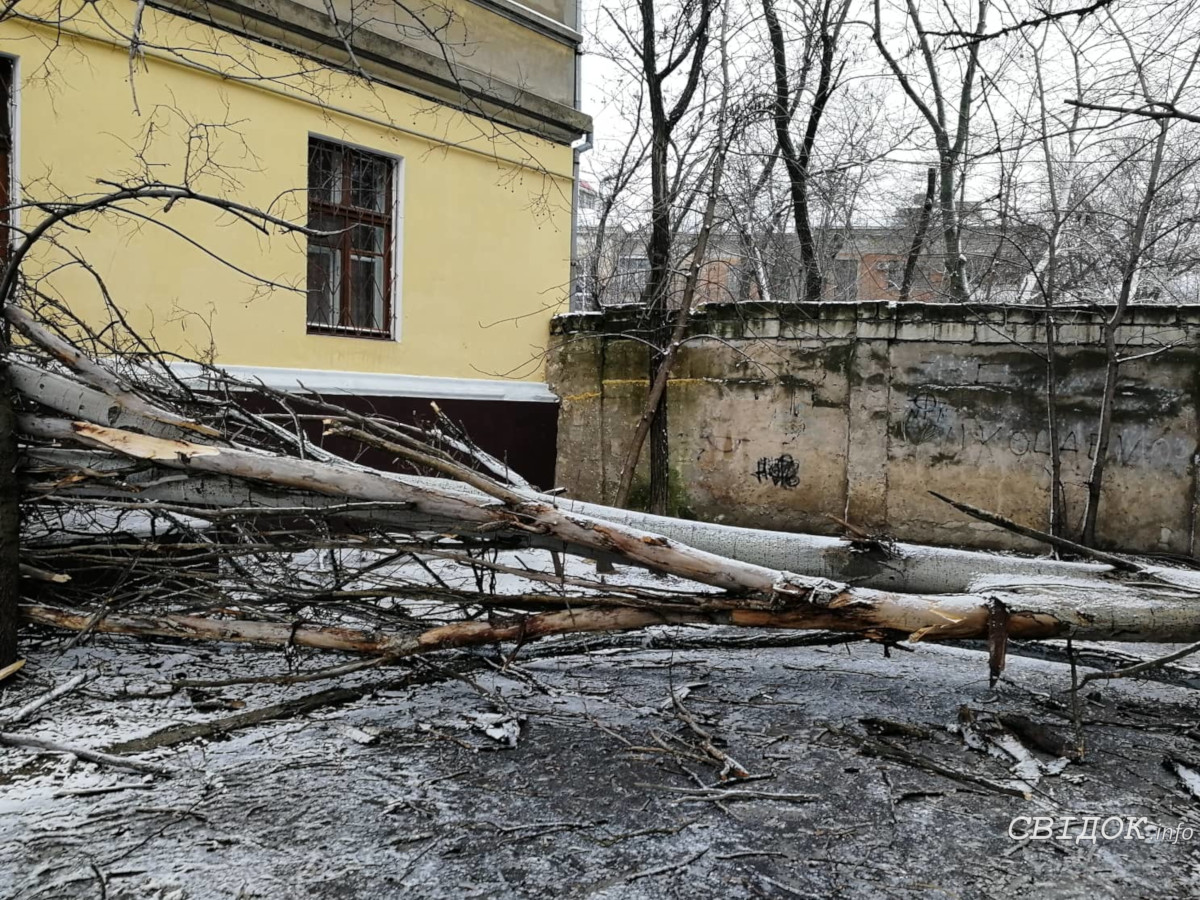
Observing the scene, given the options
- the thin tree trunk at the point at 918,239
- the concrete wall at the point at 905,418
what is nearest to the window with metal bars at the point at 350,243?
the concrete wall at the point at 905,418

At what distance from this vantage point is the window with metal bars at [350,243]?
7.27 m

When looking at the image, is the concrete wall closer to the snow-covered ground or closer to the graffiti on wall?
the graffiti on wall

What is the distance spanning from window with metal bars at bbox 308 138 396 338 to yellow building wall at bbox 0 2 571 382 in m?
0.14

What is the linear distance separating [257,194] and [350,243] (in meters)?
0.88

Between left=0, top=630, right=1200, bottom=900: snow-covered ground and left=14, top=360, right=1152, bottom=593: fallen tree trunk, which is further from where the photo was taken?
left=14, top=360, right=1152, bottom=593: fallen tree trunk

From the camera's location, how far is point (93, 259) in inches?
231

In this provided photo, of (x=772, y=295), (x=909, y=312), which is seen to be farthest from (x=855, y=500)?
(x=772, y=295)

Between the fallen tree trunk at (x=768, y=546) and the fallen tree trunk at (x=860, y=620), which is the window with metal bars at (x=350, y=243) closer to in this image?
the fallen tree trunk at (x=768, y=546)

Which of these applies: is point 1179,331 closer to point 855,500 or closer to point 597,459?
point 855,500

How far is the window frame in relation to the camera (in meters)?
7.23

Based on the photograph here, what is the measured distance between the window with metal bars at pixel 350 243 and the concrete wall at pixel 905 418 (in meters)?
2.08

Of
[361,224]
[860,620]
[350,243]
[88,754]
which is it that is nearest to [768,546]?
[860,620]

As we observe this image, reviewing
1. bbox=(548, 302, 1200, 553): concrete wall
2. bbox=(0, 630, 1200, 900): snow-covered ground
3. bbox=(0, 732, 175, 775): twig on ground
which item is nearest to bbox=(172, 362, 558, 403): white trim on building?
bbox=(548, 302, 1200, 553): concrete wall

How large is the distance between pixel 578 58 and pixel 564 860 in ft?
27.1
